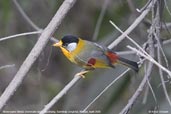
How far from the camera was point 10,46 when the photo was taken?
158 inches

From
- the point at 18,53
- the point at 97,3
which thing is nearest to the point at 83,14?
the point at 97,3

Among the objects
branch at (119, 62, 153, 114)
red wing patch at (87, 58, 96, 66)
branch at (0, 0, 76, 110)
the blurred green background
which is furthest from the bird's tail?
the blurred green background

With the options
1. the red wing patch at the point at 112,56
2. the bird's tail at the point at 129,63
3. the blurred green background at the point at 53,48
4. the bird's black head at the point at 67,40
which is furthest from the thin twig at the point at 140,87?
the blurred green background at the point at 53,48

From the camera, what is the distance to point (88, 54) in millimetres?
2697

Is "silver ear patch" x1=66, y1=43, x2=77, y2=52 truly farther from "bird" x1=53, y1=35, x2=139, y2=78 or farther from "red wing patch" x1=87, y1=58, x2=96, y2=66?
"red wing patch" x1=87, y1=58, x2=96, y2=66

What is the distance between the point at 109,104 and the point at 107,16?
0.72 m

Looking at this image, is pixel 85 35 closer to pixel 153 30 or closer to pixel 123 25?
pixel 123 25

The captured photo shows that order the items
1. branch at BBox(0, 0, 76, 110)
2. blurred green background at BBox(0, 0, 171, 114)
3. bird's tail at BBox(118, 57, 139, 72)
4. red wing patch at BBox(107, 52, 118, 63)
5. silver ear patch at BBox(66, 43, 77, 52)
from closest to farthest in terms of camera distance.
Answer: branch at BBox(0, 0, 76, 110), bird's tail at BBox(118, 57, 139, 72), red wing patch at BBox(107, 52, 118, 63), silver ear patch at BBox(66, 43, 77, 52), blurred green background at BBox(0, 0, 171, 114)

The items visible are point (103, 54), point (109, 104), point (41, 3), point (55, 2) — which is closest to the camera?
point (103, 54)

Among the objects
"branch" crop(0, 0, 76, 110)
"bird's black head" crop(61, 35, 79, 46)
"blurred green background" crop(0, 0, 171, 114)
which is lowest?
"blurred green background" crop(0, 0, 171, 114)

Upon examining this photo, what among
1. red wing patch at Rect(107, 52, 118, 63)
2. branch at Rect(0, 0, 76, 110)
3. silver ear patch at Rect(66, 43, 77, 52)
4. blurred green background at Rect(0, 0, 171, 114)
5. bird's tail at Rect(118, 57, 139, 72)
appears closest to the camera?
branch at Rect(0, 0, 76, 110)

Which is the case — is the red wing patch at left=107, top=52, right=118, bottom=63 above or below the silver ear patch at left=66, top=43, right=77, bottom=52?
below

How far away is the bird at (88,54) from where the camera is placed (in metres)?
2.57

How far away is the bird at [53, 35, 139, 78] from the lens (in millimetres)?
2568
